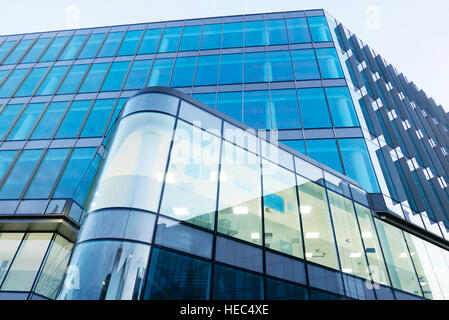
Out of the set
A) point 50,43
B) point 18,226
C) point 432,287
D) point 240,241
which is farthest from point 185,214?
point 50,43

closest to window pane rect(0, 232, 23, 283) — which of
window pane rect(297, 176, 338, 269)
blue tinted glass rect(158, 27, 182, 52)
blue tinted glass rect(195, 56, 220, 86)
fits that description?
window pane rect(297, 176, 338, 269)

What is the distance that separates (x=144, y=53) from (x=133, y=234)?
70.4 feet

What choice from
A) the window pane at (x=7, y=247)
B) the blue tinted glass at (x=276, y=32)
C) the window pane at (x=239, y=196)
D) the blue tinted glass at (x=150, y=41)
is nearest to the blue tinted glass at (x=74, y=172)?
the window pane at (x=7, y=247)

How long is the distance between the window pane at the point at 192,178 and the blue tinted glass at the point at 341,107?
34.6 feet

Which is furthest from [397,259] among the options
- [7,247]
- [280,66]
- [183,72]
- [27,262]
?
[183,72]

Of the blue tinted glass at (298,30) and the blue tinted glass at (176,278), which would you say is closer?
the blue tinted glass at (176,278)

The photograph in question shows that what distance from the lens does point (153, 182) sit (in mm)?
9070

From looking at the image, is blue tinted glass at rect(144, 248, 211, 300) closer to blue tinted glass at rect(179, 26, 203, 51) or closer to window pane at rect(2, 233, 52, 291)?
window pane at rect(2, 233, 52, 291)

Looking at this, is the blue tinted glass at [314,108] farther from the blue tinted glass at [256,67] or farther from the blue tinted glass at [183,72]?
the blue tinted glass at [183,72]

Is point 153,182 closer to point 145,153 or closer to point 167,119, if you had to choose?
point 145,153

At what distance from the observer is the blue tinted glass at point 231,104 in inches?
790

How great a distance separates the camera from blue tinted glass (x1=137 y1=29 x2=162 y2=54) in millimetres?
25906

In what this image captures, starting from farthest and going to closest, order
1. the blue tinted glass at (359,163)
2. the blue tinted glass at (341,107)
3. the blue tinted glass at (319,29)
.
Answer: the blue tinted glass at (319,29) → the blue tinted glass at (341,107) → the blue tinted glass at (359,163)

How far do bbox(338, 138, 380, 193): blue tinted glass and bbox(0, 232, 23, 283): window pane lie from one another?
1735cm
